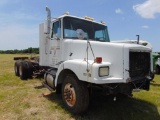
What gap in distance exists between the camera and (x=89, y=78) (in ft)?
14.4

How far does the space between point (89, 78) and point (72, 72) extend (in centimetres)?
96

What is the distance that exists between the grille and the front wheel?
1.19 m

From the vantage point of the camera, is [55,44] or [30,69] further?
[30,69]

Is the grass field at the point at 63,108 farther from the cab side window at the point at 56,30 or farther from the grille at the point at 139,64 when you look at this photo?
the cab side window at the point at 56,30

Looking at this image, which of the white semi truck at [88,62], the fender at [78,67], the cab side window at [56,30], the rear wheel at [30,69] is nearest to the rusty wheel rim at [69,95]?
the white semi truck at [88,62]

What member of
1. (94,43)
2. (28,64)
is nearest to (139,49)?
(94,43)

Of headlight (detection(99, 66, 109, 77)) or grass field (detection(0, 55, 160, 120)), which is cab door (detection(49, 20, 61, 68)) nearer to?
grass field (detection(0, 55, 160, 120))

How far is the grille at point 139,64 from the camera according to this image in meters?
4.60

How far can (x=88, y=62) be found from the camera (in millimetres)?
4617

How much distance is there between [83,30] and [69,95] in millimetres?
2211

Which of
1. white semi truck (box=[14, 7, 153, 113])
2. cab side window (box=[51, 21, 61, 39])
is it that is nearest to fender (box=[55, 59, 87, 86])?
white semi truck (box=[14, 7, 153, 113])

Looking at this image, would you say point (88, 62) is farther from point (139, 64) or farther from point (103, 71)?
point (139, 64)

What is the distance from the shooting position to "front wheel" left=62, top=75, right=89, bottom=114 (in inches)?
186

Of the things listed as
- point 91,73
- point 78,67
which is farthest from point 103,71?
point 78,67
